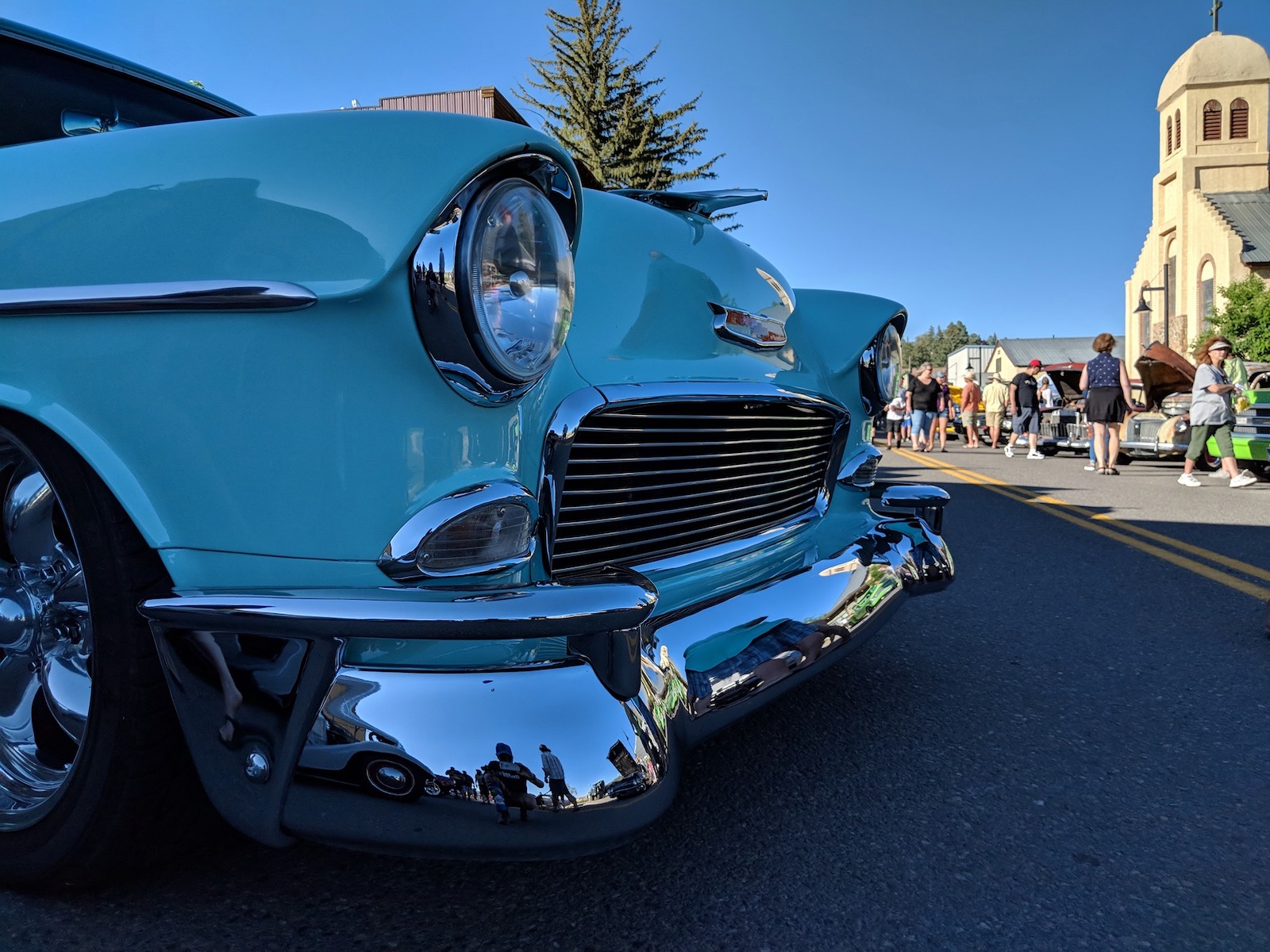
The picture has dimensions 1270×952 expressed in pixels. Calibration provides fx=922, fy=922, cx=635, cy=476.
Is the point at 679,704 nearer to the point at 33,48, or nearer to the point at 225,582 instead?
the point at 225,582

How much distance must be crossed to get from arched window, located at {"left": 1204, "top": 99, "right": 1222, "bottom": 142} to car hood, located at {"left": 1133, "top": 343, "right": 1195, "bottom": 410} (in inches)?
1514

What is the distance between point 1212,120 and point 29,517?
52272 millimetres

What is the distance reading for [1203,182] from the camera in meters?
41.6

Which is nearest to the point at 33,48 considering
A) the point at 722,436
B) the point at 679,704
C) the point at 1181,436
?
the point at 722,436

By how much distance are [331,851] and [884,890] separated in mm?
912

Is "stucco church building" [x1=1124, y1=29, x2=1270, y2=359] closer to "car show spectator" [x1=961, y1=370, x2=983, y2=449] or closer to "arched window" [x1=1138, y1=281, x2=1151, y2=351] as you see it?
"arched window" [x1=1138, y1=281, x2=1151, y2=351]

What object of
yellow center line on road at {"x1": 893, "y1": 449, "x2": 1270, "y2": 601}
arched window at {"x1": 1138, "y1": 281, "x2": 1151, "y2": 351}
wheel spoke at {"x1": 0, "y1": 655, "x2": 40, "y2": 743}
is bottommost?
yellow center line on road at {"x1": 893, "y1": 449, "x2": 1270, "y2": 601}

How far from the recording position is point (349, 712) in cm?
105

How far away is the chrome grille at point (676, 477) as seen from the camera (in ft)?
4.77

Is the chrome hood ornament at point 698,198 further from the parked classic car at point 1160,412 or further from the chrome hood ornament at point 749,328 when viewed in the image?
the parked classic car at point 1160,412

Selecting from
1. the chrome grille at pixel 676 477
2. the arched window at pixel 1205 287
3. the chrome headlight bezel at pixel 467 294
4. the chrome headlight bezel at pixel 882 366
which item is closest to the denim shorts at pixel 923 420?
the chrome headlight bezel at pixel 882 366

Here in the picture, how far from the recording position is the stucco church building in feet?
126

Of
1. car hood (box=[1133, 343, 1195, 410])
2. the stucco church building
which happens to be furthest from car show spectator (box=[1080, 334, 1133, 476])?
the stucco church building

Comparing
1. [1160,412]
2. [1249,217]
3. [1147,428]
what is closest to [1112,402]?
[1147,428]
